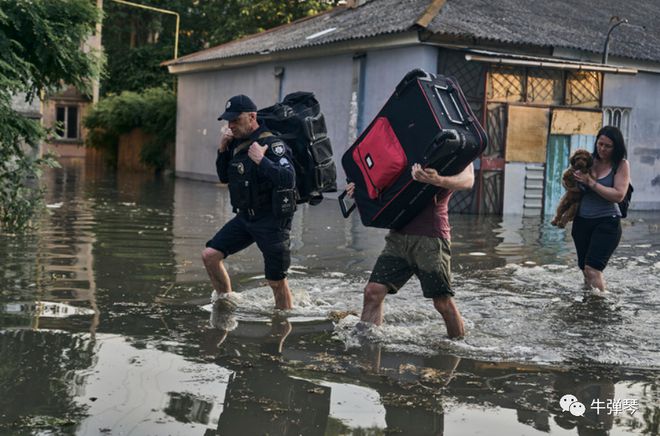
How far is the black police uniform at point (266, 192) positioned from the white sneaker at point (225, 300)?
0.61 m

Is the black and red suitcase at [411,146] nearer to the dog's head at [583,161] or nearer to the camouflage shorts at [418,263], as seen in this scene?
the camouflage shorts at [418,263]

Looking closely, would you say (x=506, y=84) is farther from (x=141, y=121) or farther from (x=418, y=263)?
(x=141, y=121)

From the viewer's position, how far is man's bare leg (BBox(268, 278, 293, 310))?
302 inches

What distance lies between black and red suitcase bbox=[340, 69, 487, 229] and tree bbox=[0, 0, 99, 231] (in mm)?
4109

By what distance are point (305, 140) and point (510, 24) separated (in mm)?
14866

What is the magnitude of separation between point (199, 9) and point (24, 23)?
132 feet

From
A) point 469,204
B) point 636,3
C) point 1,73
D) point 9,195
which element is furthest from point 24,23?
point 636,3

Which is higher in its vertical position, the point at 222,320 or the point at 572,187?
the point at 572,187

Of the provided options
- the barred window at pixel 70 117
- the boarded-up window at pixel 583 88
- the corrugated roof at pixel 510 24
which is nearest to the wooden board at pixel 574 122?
the boarded-up window at pixel 583 88

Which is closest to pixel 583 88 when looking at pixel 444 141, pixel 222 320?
pixel 222 320

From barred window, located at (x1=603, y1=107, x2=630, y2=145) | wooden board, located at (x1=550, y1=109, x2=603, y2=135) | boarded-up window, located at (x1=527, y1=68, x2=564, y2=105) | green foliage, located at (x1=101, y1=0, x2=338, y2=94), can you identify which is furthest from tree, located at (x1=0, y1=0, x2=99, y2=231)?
green foliage, located at (x1=101, y1=0, x2=338, y2=94)

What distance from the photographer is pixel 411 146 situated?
6.40m

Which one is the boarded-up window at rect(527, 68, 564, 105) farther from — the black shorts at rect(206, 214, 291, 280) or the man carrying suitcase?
the man carrying suitcase

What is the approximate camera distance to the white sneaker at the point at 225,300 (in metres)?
7.98
